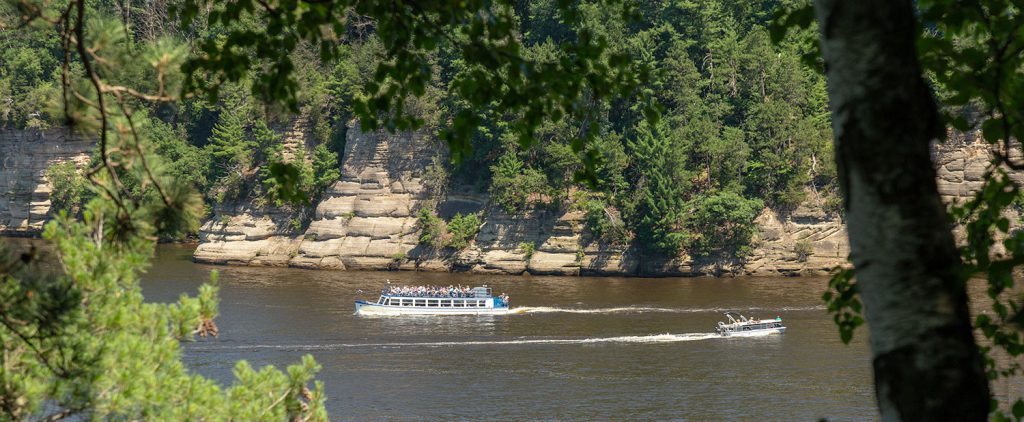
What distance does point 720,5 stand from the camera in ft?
189

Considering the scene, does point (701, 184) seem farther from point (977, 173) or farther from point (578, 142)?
point (578, 142)

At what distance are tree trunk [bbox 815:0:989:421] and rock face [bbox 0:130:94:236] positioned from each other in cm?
6904

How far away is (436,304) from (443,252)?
908cm

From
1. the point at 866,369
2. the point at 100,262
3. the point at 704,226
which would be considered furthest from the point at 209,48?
the point at 704,226

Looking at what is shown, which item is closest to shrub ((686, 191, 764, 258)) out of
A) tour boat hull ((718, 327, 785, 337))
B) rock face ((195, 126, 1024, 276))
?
rock face ((195, 126, 1024, 276))

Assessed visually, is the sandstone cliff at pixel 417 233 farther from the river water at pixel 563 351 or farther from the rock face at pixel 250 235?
the river water at pixel 563 351

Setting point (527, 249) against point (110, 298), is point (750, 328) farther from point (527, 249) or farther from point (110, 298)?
point (110, 298)

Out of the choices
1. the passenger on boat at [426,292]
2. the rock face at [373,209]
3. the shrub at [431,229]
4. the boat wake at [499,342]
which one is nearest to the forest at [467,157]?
the boat wake at [499,342]

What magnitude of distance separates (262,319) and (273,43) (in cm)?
3791

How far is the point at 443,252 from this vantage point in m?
56.0

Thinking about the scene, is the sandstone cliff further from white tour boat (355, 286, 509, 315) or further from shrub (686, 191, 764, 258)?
white tour boat (355, 286, 509, 315)

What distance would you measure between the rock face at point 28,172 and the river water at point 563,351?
20.4m

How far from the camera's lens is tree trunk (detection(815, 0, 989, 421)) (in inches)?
139

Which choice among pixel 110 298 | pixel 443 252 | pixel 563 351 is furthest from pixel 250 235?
pixel 110 298
